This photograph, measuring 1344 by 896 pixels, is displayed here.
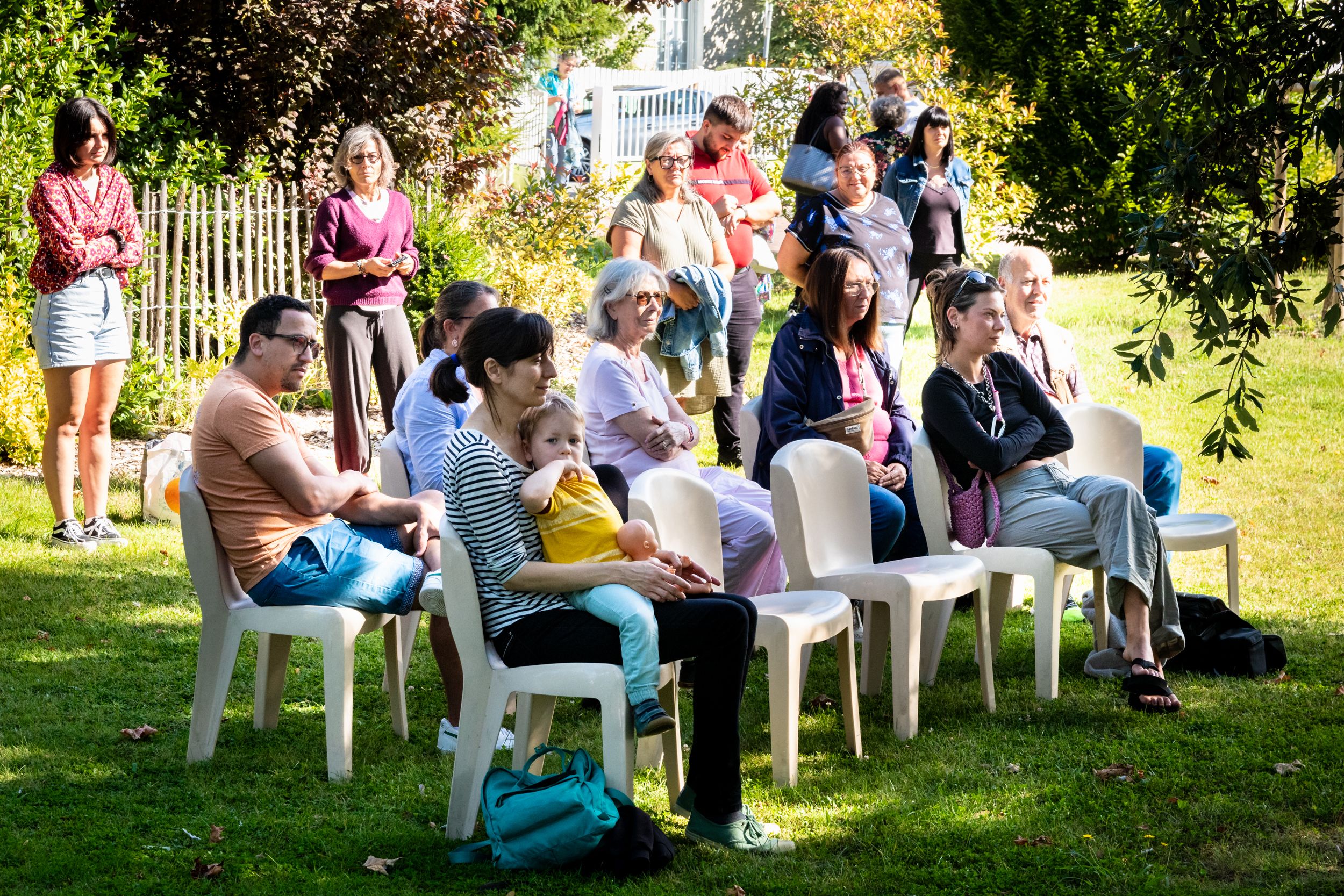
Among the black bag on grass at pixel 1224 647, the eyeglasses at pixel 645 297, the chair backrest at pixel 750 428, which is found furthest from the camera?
the chair backrest at pixel 750 428

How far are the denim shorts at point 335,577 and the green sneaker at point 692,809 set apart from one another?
46.5 inches

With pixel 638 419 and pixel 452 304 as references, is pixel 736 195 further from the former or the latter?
pixel 452 304

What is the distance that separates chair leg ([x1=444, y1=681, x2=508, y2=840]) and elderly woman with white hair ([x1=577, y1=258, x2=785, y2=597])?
4.61 ft

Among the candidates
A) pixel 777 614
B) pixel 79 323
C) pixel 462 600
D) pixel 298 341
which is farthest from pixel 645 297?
Result: pixel 79 323

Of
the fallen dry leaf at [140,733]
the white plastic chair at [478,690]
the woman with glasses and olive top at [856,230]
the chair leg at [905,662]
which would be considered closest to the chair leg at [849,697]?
the chair leg at [905,662]

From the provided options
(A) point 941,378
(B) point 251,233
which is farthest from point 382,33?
(A) point 941,378

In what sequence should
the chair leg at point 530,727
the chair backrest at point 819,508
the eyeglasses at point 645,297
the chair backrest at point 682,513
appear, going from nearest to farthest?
the chair leg at point 530,727 → the chair backrest at point 682,513 → the chair backrest at point 819,508 → the eyeglasses at point 645,297

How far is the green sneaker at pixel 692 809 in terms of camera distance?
11.9 ft

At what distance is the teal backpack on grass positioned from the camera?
11.1 feet

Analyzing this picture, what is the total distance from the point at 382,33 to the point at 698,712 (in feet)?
25.3

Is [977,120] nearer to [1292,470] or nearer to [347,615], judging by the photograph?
[1292,470]

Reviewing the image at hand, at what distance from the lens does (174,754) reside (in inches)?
171

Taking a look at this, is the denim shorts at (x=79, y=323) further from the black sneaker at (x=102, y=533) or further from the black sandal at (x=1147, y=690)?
the black sandal at (x=1147, y=690)

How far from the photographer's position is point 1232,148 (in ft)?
11.4
